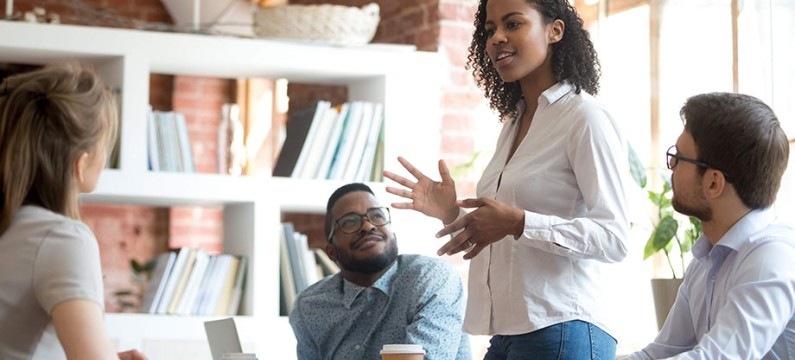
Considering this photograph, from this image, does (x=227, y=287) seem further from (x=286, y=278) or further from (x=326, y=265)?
(x=326, y=265)

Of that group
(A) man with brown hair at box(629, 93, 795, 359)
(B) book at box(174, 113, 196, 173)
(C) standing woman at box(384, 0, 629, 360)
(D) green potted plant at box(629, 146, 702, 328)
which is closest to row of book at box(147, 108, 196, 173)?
(B) book at box(174, 113, 196, 173)

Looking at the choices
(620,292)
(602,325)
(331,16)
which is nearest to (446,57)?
(331,16)

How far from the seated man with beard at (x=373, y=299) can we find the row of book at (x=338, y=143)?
75cm

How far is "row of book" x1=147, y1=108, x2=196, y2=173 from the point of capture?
3.92 meters

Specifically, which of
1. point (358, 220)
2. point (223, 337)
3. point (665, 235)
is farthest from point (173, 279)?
point (665, 235)

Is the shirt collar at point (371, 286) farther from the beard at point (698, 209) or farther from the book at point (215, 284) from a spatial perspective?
the beard at point (698, 209)

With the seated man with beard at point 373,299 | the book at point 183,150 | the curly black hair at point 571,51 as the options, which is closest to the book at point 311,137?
the book at point 183,150

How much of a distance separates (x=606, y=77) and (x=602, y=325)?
2.03 m

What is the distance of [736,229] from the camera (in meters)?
1.96

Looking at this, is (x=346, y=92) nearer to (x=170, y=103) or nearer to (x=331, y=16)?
(x=331, y=16)

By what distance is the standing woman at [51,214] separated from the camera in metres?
1.55

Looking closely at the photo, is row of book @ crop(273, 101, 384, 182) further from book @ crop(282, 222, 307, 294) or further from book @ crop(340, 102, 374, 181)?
book @ crop(282, 222, 307, 294)

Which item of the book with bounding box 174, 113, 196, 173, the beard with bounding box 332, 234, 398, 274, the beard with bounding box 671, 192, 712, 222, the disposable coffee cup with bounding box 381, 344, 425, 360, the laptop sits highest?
the book with bounding box 174, 113, 196, 173

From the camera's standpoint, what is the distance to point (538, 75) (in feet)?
7.51
